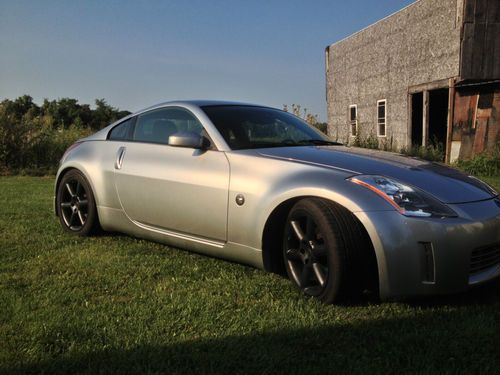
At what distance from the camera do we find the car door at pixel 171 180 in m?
3.76

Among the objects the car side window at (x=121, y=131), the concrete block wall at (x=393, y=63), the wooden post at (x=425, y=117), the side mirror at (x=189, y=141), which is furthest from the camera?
the wooden post at (x=425, y=117)

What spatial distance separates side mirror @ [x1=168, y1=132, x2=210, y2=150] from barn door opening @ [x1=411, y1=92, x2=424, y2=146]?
14.3 meters

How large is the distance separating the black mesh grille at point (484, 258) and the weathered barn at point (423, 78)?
11670 mm

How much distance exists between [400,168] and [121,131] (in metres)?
2.73

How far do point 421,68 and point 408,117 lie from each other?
166 cm

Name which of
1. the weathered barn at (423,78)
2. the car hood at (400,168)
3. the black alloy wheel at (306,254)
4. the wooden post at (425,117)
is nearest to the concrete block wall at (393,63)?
the weathered barn at (423,78)

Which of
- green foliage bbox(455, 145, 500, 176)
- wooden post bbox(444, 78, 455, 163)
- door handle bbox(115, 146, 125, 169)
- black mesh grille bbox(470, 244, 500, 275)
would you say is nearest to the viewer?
black mesh grille bbox(470, 244, 500, 275)

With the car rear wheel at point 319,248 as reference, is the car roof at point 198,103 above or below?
above

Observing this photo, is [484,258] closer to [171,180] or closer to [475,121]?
[171,180]

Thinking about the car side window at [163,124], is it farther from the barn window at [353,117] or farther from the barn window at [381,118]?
the barn window at [353,117]

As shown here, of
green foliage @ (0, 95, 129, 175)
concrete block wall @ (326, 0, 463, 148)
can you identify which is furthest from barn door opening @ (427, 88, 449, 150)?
green foliage @ (0, 95, 129, 175)

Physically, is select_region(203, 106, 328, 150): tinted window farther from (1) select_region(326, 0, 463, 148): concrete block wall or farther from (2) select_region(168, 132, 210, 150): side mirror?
(1) select_region(326, 0, 463, 148): concrete block wall

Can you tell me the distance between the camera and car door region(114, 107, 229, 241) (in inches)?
148

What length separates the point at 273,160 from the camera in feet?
11.6
